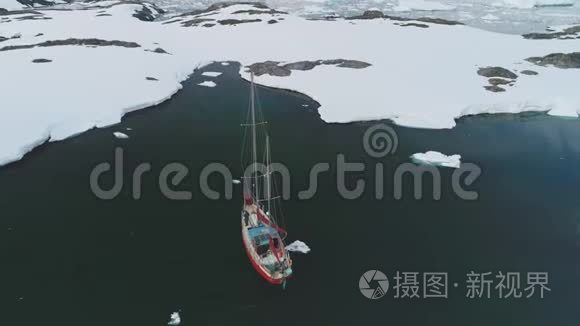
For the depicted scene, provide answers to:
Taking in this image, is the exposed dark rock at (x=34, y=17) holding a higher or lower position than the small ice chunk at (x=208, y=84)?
higher

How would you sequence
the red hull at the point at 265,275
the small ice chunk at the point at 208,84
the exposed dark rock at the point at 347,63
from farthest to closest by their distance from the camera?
the exposed dark rock at the point at 347,63 < the small ice chunk at the point at 208,84 < the red hull at the point at 265,275

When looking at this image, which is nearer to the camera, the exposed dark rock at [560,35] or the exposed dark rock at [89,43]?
the exposed dark rock at [89,43]

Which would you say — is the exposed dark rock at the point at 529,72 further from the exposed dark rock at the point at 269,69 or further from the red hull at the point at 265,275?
the red hull at the point at 265,275

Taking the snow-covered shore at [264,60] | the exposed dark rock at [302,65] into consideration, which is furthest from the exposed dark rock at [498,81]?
the exposed dark rock at [302,65]

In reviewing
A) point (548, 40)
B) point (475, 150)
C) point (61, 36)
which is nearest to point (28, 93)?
point (61, 36)

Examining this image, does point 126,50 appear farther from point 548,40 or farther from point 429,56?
point 548,40
